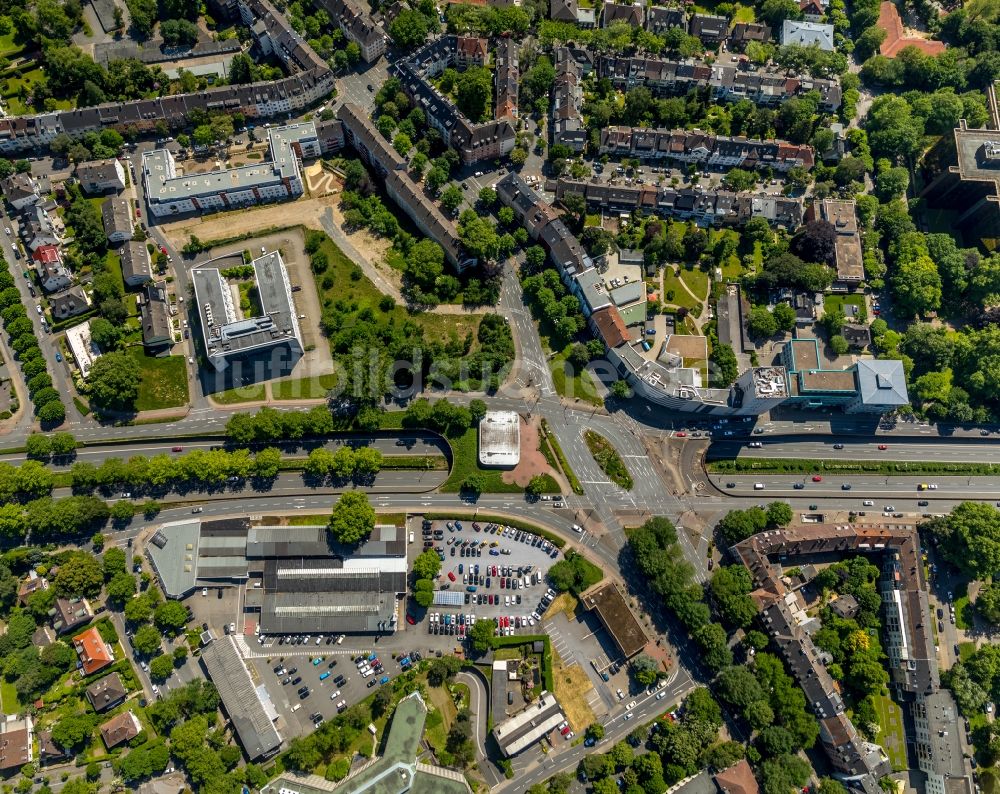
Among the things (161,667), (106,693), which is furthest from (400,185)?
(106,693)

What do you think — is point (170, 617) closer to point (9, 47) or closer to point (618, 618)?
point (618, 618)

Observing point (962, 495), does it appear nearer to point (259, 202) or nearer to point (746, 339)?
point (746, 339)

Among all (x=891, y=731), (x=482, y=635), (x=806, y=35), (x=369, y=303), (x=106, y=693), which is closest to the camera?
(x=106, y=693)

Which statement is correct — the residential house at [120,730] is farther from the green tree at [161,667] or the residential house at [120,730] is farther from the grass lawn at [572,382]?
the grass lawn at [572,382]

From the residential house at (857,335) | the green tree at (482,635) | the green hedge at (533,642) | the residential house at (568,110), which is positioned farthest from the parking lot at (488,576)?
the residential house at (568,110)

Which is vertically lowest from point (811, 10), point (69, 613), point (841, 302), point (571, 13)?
point (69, 613)

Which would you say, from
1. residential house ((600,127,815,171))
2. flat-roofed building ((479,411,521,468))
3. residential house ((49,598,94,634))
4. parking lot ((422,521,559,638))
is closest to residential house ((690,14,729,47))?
residential house ((600,127,815,171))
